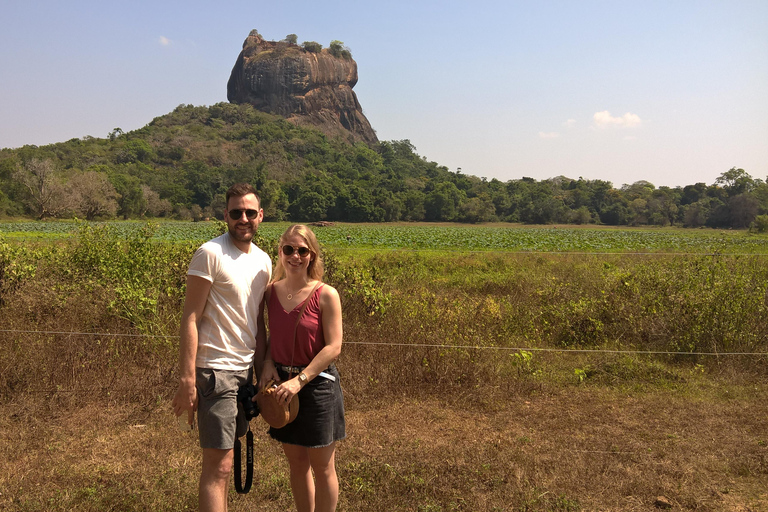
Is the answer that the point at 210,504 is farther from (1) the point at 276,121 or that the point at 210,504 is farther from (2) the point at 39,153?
(1) the point at 276,121

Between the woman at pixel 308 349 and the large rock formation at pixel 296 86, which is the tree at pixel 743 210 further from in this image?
the large rock formation at pixel 296 86

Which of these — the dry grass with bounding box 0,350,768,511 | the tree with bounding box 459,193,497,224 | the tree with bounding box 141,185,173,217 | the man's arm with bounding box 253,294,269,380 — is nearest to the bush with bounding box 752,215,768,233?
the dry grass with bounding box 0,350,768,511

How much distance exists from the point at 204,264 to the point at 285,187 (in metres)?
65.9

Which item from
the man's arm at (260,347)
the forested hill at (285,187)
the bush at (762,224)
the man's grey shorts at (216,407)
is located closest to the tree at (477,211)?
the forested hill at (285,187)

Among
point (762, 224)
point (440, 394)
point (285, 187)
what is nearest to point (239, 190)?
point (440, 394)

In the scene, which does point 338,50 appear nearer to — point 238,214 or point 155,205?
point 155,205

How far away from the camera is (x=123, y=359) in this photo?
201 inches

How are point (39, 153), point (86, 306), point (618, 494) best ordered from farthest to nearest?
1. point (39, 153)
2. point (86, 306)
3. point (618, 494)

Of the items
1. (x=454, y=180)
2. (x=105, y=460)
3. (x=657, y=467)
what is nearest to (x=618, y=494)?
(x=657, y=467)

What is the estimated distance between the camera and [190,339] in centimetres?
239

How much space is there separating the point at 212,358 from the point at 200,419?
266 millimetres

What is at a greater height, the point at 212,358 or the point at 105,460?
the point at 212,358

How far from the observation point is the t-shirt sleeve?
2367 millimetres

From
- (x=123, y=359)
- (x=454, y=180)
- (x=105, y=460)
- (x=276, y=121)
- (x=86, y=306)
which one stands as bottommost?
(x=105, y=460)
